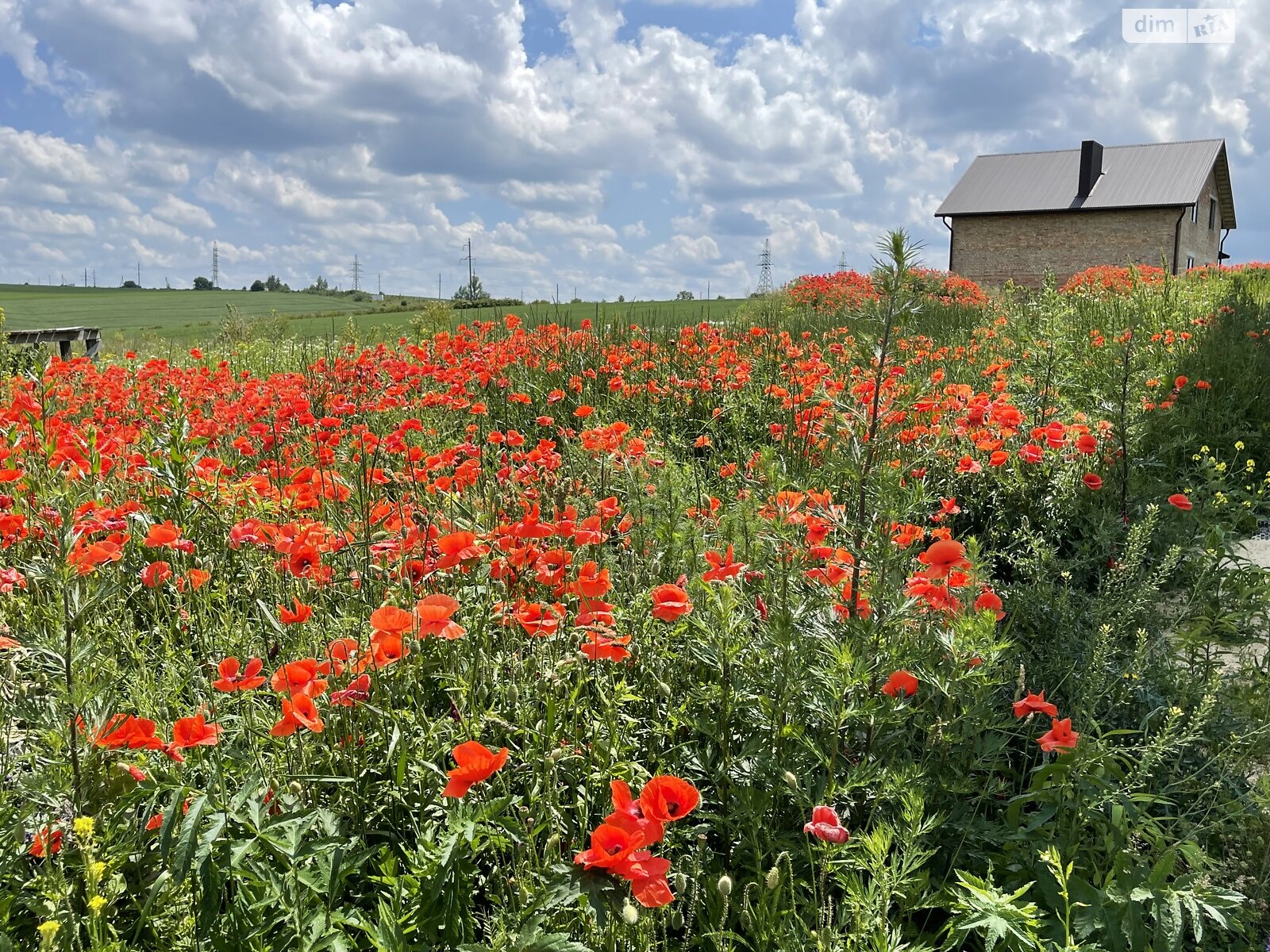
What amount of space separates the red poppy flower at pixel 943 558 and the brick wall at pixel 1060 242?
33342 millimetres

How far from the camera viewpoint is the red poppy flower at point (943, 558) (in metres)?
1.93

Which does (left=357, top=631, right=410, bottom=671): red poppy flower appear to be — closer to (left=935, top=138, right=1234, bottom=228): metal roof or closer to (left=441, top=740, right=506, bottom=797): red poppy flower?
(left=441, top=740, right=506, bottom=797): red poppy flower

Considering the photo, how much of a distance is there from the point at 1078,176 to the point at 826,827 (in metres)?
38.6

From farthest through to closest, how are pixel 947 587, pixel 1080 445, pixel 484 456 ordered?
pixel 484 456 → pixel 1080 445 → pixel 947 587

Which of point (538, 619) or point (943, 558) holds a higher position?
point (943, 558)

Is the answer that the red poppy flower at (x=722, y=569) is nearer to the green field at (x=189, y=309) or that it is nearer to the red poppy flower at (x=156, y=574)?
the red poppy flower at (x=156, y=574)

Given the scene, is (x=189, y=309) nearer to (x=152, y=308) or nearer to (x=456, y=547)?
(x=152, y=308)

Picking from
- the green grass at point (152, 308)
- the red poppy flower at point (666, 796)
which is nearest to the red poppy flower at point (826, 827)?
the red poppy flower at point (666, 796)

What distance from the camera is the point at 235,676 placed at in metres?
1.72

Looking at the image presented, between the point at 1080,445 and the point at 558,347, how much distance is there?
4601 mm

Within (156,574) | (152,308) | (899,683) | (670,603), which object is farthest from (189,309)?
(899,683)

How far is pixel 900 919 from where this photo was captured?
173 centimetres

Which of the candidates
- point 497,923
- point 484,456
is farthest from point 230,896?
point 484,456

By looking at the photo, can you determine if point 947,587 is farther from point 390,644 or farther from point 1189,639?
point 390,644
